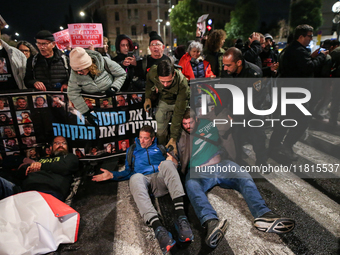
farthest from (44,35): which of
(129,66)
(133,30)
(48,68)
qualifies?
(133,30)

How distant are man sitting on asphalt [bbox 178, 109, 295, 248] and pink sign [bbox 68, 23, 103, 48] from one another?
2.90 m

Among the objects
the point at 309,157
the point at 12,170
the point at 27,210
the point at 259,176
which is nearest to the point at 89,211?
the point at 27,210

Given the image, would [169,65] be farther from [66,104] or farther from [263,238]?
[263,238]

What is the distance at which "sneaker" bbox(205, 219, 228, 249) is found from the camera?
2.30 metres

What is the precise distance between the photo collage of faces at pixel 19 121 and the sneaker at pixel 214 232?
314 cm

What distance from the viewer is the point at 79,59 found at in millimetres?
3273

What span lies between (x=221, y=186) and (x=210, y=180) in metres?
0.30

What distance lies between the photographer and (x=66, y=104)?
12.3 feet

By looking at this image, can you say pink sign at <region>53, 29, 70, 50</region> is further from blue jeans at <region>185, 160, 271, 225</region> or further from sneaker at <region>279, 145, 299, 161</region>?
sneaker at <region>279, 145, 299, 161</region>

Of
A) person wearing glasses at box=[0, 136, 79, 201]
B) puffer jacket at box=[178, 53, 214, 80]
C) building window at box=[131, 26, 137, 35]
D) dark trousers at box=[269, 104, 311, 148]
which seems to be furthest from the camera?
building window at box=[131, 26, 137, 35]

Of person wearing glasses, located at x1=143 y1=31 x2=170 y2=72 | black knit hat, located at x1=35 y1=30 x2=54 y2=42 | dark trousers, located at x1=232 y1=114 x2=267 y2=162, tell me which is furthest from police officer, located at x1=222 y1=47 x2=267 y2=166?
black knit hat, located at x1=35 y1=30 x2=54 y2=42

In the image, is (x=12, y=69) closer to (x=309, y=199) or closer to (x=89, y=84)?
(x=89, y=84)

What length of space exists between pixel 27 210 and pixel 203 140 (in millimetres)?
2481

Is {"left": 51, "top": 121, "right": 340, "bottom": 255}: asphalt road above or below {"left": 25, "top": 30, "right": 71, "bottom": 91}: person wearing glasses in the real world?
below
